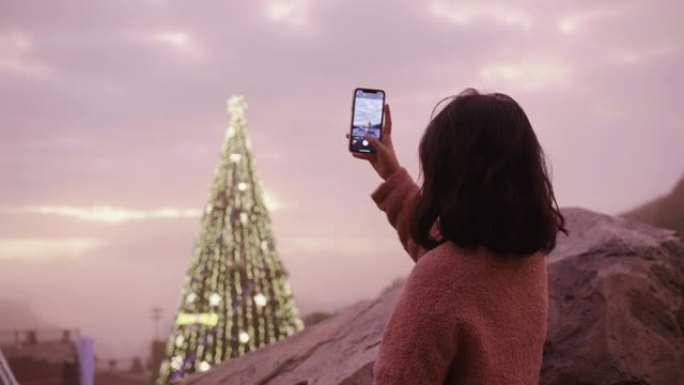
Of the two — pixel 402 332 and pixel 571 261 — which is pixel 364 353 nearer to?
pixel 571 261

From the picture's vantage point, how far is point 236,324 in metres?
5.69

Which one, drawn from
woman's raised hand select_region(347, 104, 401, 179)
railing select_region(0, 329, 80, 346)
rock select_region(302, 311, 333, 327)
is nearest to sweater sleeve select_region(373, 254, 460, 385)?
woman's raised hand select_region(347, 104, 401, 179)

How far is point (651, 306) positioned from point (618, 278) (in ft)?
0.41

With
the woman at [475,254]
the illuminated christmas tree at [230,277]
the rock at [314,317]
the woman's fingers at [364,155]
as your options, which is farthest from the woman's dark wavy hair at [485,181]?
the rock at [314,317]

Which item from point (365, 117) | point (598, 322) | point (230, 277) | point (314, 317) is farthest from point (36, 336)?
point (365, 117)

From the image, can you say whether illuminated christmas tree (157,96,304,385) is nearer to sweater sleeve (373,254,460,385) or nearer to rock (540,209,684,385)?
rock (540,209,684,385)

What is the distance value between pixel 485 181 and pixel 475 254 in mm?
86

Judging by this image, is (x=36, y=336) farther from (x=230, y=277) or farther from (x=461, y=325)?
(x=461, y=325)

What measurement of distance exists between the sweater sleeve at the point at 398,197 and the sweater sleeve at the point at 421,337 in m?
0.39

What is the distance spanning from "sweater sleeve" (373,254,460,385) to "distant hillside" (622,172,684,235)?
402 centimetres

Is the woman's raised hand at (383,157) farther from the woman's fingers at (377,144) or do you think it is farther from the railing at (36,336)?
the railing at (36,336)

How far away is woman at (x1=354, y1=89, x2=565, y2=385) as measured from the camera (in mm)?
899

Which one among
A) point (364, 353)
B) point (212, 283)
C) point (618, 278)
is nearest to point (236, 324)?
point (212, 283)

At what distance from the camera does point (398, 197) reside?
1.34 metres
